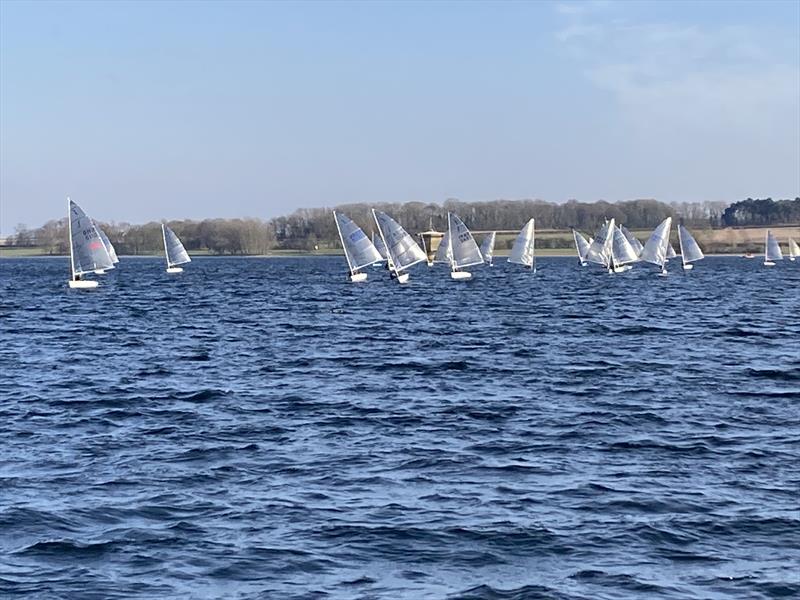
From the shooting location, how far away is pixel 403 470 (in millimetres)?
18766

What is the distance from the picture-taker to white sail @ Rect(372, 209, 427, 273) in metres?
87.2

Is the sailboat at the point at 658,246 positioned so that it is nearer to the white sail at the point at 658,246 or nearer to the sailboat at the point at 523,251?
the white sail at the point at 658,246

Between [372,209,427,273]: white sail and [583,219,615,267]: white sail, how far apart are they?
27.2 meters

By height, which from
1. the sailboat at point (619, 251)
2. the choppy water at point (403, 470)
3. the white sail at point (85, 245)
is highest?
the white sail at point (85, 245)

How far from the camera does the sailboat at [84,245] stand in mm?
78875

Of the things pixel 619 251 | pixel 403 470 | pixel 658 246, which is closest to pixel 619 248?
pixel 619 251

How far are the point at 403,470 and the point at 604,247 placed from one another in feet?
332

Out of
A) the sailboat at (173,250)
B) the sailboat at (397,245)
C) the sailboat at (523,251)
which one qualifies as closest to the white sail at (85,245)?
the sailboat at (397,245)

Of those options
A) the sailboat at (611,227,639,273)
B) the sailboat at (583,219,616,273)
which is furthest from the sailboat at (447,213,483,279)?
the sailboat at (611,227,639,273)

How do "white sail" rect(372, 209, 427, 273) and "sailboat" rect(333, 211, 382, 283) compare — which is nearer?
"white sail" rect(372, 209, 427, 273)

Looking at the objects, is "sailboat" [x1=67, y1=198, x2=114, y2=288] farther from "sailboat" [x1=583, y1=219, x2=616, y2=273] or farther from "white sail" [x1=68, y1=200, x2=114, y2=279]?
"sailboat" [x1=583, y1=219, x2=616, y2=273]

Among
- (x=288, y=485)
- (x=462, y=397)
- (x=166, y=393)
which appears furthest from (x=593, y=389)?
(x=288, y=485)

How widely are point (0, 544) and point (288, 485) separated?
4.35m

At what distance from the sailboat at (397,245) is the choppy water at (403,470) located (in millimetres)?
46906
